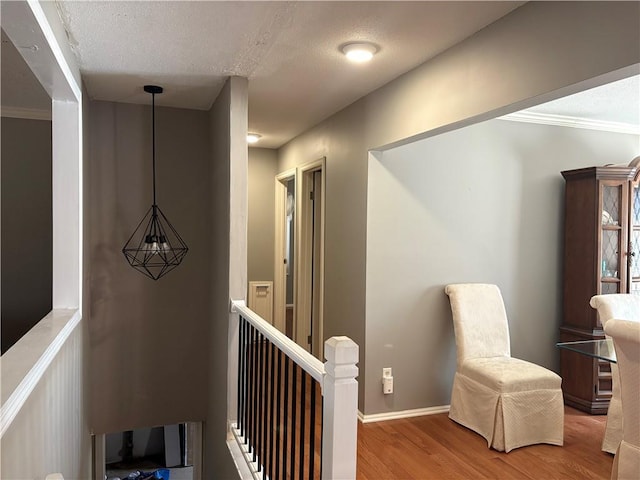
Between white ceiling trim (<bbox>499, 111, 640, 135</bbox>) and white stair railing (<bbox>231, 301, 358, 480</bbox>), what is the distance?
106 inches

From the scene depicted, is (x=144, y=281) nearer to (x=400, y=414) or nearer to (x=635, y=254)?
(x=400, y=414)

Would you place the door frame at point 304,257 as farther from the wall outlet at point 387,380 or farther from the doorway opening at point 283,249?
the wall outlet at point 387,380

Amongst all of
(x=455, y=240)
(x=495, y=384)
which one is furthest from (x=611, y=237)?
(x=495, y=384)

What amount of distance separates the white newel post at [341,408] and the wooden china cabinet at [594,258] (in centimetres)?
306

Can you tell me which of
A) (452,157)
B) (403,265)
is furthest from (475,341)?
(452,157)

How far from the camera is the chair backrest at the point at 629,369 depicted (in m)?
2.05

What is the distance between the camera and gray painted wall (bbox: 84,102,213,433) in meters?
3.63

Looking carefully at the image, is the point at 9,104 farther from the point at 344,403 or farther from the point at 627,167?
the point at 627,167

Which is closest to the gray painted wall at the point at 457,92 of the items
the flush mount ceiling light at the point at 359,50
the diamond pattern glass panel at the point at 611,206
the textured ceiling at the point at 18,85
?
the flush mount ceiling light at the point at 359,50

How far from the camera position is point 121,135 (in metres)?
3.67

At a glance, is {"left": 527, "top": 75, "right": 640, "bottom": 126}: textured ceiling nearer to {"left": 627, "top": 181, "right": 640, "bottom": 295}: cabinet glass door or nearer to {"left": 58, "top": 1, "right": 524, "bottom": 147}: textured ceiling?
{"left": 627, "top": 181, "right": 640, "bottom": 295}: cabinet glass door

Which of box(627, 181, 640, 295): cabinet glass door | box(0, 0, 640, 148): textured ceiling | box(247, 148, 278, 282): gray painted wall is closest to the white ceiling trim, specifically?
box(0, 0, 640, 148): textured ceiling

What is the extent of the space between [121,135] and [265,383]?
236cm

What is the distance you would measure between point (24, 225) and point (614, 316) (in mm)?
4245
